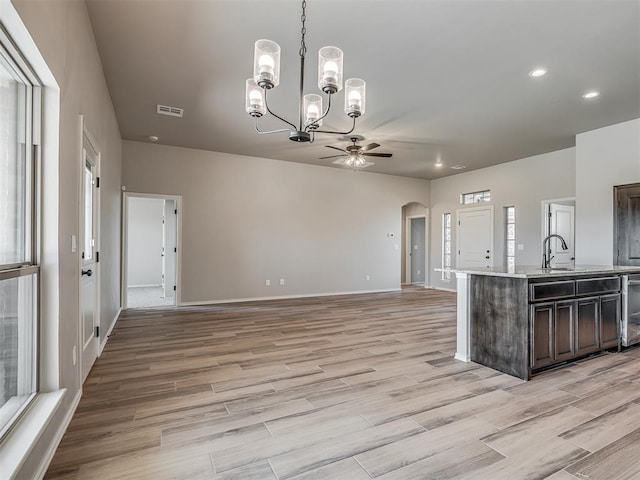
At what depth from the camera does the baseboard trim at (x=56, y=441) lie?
1679 millimetres

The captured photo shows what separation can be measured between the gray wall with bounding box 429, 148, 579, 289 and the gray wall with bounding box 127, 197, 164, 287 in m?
8.15

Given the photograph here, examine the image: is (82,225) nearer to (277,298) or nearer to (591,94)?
(277,298)

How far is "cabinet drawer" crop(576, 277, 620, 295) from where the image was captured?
3.32m

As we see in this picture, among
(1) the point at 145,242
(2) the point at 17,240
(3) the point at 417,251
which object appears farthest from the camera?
(3) the point at 417,251

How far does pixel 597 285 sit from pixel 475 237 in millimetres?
4630

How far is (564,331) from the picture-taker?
3.22 meters

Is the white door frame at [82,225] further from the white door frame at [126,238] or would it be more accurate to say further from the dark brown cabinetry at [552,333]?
the dark brown cabinetry at [552,333]

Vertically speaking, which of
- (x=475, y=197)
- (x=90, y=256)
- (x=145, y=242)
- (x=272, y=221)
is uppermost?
(x=475, y=197)

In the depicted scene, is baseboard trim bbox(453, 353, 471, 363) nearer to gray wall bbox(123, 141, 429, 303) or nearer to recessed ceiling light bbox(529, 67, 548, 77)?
recessed ceiling light bbox(529, 67, 548, 77)

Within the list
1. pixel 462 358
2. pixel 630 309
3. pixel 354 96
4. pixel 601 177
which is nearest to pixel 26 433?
pixel 354 96

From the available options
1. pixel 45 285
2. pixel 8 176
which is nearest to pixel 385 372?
pixel 45 285

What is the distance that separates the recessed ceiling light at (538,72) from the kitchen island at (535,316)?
6.69 ft

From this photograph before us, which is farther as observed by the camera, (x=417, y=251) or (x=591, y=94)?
(x=417, y=251)

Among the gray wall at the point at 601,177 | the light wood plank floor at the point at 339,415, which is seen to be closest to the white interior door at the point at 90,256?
the light wood plank floor at the point at 339,415
